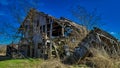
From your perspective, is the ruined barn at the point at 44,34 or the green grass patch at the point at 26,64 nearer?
the green grass patch at the point at 26,64

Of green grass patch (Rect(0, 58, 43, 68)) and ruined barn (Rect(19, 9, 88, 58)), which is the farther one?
ruined barn (Rect(19, 9, 88, 58))

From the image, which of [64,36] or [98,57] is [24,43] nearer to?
[64,36]

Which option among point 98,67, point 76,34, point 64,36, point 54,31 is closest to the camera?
point 98,67

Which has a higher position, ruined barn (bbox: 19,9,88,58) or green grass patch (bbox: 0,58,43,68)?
ruined barn (bbox: 19,9,88,58)

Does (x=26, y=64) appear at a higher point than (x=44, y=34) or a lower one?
lower

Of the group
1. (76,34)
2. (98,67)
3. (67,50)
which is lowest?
(98,67)

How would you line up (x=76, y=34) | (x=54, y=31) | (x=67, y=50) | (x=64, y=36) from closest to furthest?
(x=76, y=34) → (x=67, y=50) → (x=64, y=36) → (x=54, y=31)

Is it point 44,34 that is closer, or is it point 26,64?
point 26,64

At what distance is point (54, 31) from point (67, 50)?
25.0ft

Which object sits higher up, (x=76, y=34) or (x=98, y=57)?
(x=76, y=34)

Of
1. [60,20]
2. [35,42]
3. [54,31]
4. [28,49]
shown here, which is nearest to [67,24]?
[60,20]

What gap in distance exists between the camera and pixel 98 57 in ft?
40.5

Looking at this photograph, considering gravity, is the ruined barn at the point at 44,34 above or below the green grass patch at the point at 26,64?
above

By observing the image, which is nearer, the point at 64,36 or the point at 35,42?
the point at 64,36
